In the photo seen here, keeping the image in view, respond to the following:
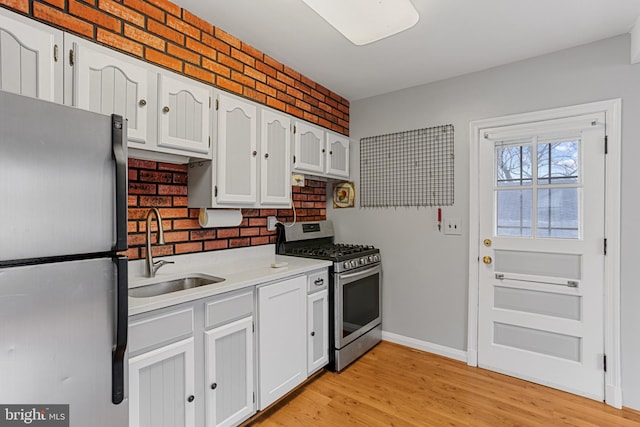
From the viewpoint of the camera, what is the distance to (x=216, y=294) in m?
1.71

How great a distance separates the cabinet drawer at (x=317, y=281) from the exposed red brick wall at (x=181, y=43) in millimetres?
1421

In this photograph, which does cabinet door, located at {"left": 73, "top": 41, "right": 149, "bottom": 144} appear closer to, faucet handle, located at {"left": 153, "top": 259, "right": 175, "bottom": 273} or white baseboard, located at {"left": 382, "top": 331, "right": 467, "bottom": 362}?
faucet handle, located at {"left": 153, "top": 259, "right": 175, "bottom": 273}

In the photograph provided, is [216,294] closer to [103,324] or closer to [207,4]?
[103,324]

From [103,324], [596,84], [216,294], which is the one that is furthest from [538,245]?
[103,324]

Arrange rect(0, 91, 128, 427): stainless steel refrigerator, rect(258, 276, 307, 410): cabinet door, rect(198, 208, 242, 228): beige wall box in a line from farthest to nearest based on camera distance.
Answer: rect(198, 208, 242, 228): beige wall box < rect(258, 276, 307, 410): cabinet door < rect(0, 91, 128, 427): stainless steel refrigerator

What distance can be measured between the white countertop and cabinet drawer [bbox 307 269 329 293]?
0.20ft

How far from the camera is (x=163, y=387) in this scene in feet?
4.85

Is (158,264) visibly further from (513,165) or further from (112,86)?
(513,165)

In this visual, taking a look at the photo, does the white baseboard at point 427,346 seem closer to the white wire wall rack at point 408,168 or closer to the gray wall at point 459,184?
the gray wall at point 459,184

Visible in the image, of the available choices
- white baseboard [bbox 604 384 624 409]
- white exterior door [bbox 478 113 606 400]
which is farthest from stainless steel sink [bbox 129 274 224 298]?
white baseboard [bbox 604 384 624 409]

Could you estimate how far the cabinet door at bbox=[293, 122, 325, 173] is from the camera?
265 cm

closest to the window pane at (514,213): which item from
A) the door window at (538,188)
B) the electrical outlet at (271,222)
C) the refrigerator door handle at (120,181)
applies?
the door window at (538,188)

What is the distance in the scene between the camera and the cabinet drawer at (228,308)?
1.69 meters

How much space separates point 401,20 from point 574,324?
8.09 feet
